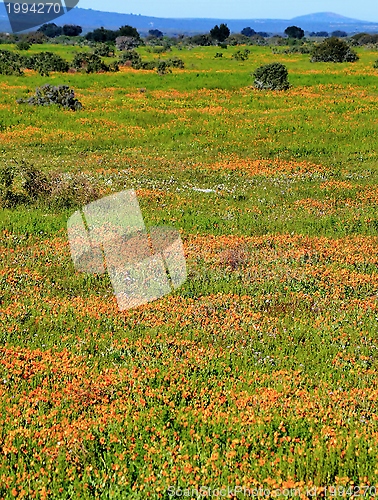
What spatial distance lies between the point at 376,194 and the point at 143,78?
3788 centimetres

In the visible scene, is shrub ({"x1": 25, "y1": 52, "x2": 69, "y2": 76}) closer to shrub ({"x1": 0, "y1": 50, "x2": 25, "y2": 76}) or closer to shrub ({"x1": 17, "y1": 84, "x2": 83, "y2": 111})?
shrub ({"x1": 0, "y1": 50, "x2": 25, "y2": 76})

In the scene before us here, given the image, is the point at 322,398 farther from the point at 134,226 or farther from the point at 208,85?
the point at 208,85

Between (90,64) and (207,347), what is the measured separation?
174 feet

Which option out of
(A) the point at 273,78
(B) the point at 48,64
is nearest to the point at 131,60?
(B) the point at 48,64

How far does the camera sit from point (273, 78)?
149 ft

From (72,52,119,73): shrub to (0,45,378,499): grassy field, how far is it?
37.6 metres

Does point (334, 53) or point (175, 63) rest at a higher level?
point (175, 63)

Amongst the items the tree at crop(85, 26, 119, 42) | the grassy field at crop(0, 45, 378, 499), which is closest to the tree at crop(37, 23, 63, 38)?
the tree at crop(85, 26, 119, 42)

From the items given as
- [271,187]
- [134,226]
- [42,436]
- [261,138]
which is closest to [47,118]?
[261,138]

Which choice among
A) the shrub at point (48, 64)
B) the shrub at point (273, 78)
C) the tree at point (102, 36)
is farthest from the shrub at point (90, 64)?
the tree at point (102, 36)

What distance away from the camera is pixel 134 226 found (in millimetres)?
14719

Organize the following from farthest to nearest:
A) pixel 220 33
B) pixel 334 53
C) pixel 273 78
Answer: pixel 220 33, pixel 334 53, pixel 273 78

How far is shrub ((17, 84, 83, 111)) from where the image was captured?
112ft

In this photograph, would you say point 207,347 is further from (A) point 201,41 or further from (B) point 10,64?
(A) point 201,41
